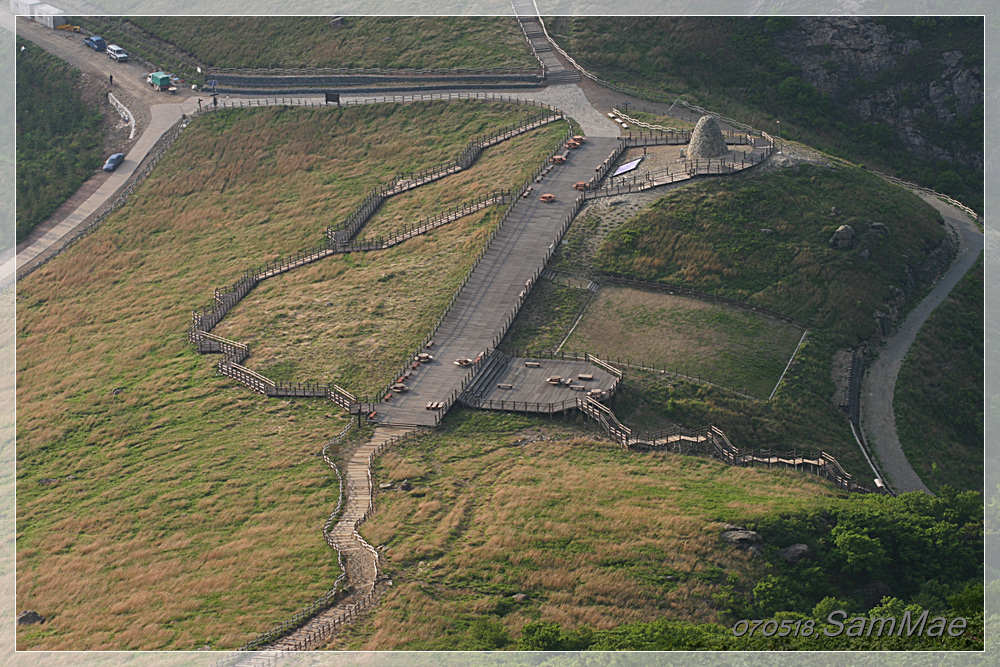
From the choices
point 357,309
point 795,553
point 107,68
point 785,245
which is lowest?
point 795,553

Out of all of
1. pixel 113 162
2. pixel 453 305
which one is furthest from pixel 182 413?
pixel 113 162

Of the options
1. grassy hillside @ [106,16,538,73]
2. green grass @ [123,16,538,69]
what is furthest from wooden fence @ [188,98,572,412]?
green grass @ [123,16,538,69]

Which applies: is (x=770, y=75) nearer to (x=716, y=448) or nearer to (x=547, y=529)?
(x=716, y=448)

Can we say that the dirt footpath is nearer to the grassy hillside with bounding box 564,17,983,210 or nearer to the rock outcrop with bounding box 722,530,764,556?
Answer: the grassy hillside with bounding box 564,17,983,210

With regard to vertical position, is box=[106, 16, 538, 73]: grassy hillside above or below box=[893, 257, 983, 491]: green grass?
above

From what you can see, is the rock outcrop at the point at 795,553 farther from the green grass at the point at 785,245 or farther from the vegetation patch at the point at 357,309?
the vegetation patch at the point at 357,309

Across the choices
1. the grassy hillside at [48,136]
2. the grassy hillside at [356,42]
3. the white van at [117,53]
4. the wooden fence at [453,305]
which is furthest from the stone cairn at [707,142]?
the white van at [117,53]
